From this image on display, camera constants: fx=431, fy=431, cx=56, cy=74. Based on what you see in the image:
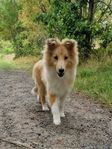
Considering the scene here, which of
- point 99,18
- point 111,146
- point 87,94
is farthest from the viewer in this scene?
point 99,18

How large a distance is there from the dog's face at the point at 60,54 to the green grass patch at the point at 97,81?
8.73 feet

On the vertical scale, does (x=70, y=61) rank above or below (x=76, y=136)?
above

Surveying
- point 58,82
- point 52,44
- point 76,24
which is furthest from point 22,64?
point 52,44

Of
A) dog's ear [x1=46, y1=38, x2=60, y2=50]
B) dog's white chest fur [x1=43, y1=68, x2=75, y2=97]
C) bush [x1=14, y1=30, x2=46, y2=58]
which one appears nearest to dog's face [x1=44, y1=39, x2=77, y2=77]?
dog's ear [x1=46, y1=38, x2=60, y2=50]

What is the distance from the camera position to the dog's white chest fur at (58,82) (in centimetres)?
812

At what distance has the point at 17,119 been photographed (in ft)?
27.3

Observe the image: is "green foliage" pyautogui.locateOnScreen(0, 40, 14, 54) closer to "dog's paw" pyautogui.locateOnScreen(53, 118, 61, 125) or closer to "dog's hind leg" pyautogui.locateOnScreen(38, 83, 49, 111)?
"dog's hind leg" pyautogui.locateOnScreen(38, 83, 49, 111)

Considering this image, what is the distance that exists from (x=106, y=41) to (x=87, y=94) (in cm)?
740

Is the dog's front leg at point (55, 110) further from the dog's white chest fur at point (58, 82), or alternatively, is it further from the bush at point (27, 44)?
the bush at point (27, 44)

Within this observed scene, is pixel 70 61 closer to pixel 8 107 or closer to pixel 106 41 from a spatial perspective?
pixel 8 107

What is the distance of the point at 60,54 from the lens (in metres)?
7.85

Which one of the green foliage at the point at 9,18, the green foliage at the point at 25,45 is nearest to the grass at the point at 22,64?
the green foliage at the point at 25,45

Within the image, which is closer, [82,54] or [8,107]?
[8,107]

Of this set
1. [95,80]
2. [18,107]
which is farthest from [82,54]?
[18,107]
